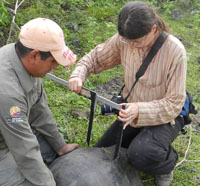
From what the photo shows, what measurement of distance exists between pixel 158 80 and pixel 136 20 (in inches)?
24.7

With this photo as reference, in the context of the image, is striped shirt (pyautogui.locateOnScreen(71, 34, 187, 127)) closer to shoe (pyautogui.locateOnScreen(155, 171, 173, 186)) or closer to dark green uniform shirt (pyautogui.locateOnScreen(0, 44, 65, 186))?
shoe (pyautogui.locateOnScreen(155, 171, 173, 186))

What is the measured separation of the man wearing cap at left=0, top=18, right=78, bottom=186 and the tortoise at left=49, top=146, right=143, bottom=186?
0.22 m

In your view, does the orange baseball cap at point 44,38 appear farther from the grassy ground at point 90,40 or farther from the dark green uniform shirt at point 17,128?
the grassy ground at point 90,40

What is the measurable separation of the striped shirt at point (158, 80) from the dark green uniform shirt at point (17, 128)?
34.3 inches

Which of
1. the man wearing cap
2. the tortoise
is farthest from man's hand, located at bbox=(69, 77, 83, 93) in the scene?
the tortoise

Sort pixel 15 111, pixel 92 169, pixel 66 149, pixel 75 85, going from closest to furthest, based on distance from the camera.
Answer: pixel 15 111, pixel 92 169, pixel 75 85, pixel 66 149

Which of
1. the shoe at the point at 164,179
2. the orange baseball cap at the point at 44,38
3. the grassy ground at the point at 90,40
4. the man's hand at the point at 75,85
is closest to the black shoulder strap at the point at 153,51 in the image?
the man's hand at the point at 75,85

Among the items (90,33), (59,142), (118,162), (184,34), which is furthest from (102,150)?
(184,34)

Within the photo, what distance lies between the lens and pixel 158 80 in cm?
301

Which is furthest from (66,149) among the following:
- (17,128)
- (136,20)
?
(136,20)

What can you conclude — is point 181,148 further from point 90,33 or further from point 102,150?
point 90,33

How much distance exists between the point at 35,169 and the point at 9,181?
0.27m

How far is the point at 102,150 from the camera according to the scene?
3.10 meters

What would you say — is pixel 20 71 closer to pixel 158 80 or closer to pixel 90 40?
pixel 158 80
